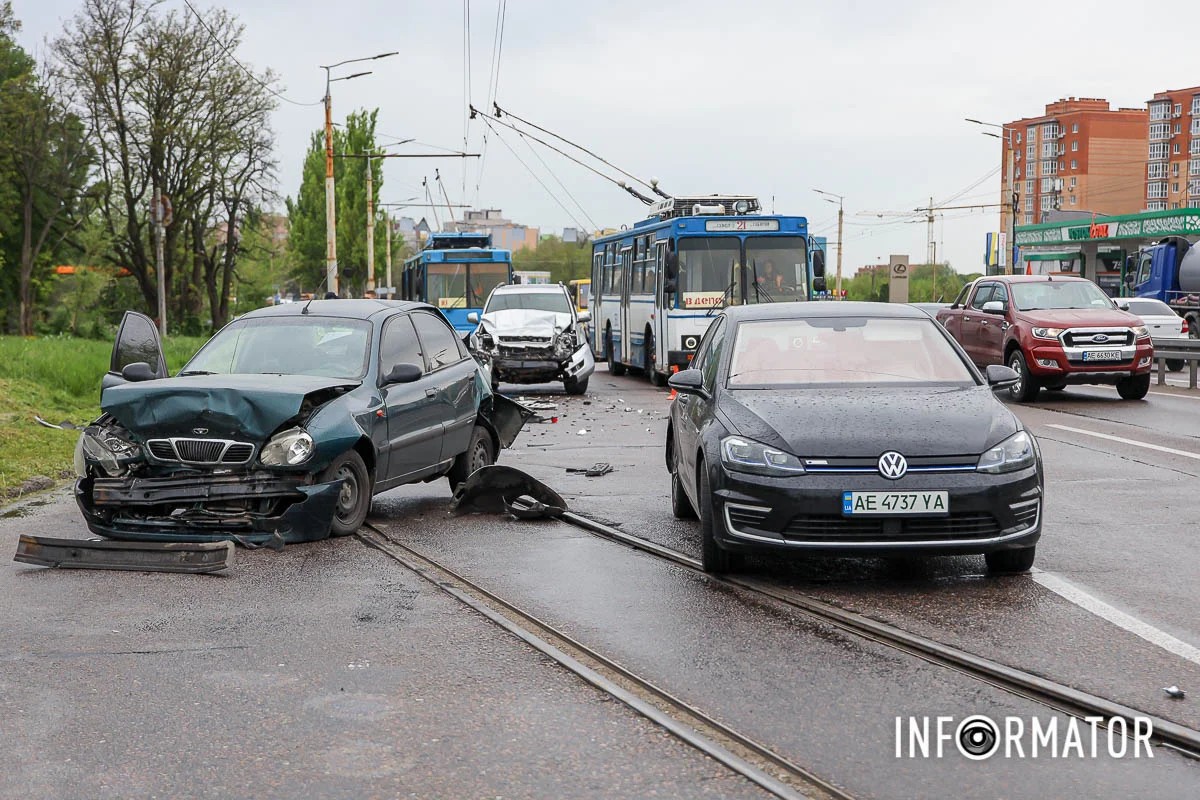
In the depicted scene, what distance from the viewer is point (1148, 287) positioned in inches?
1658

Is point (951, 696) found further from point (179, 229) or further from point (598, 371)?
point (179, 229)

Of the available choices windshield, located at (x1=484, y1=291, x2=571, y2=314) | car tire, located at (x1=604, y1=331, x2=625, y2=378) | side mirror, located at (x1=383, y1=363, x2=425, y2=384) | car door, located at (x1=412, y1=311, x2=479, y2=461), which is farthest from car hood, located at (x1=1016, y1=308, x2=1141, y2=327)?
side mirror, located at (x1=383, y1=363, x2=425, y2=384)

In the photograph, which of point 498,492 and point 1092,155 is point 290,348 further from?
point 1092,155

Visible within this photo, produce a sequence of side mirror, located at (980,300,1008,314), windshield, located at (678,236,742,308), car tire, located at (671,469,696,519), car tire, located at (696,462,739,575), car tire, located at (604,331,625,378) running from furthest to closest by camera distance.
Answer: car tire, located at (604,331,625,378) < windshield, located at (678,236,742,308) < side mirror, located at (980,300,1008,314) < car tire, located at (671,469,696,519) < car tire, located at (696,462,739,575)

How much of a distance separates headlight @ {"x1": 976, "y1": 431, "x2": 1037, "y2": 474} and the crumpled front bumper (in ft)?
13.0

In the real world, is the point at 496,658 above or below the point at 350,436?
below

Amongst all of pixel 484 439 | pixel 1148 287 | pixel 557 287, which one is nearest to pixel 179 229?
pixel 557 287

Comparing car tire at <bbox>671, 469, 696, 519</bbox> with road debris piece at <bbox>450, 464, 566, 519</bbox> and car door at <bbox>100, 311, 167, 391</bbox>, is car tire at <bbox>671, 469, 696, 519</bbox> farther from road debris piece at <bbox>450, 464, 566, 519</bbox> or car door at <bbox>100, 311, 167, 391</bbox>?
car door at <bbox>100, 311, 167, 391</bbox>

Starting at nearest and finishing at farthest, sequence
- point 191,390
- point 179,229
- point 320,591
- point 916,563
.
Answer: point 320,591
point 916,563
point 191,390
point 179,229

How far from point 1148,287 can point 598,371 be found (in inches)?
700

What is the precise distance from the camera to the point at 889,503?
7074 millimetres

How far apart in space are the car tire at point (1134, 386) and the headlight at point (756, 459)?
15238 millimetres

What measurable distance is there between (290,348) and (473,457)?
1.87 metres

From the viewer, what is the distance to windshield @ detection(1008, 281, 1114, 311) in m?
21.6
